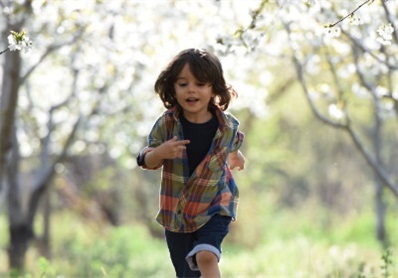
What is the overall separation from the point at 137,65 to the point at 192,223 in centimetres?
856

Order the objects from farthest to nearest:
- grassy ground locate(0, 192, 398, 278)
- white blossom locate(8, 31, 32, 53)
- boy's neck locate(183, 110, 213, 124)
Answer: grassy ground locate(0, 192, 398, 278), boy's neck locate(183, 110, 213, 124), white blossom locate(8, 31, 32, 53)

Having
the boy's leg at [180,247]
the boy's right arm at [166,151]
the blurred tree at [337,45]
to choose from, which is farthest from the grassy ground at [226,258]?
the boy's right arm at [166,151]

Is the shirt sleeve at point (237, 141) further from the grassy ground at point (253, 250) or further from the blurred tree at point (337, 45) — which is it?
the grassy ground at point (253, 250)

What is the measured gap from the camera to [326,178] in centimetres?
3616

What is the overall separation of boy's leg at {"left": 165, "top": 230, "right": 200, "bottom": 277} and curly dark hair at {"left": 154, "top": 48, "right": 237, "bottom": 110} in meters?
0.66

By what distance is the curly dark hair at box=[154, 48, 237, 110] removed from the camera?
173 inches

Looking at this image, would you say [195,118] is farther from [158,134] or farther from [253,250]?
[253,250]

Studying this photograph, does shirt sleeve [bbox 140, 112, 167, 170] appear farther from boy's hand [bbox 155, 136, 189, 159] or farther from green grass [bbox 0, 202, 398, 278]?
green grass [bbox 0, 202, 398, 278]

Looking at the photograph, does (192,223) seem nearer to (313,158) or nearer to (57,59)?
(57,59)

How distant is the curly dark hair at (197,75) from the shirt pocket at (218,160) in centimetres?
25

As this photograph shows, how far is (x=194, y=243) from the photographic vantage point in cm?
446

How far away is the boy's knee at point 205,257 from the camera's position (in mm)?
4266

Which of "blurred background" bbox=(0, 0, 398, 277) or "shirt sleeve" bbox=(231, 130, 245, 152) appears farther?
"blurred background" bbox=(0, 0, 398, 277)

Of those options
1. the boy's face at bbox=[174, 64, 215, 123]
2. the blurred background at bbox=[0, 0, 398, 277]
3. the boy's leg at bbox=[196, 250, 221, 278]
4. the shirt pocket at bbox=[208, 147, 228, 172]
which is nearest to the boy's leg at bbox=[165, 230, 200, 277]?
the boy's leg at bbox=[196, 250, 221, 278]
